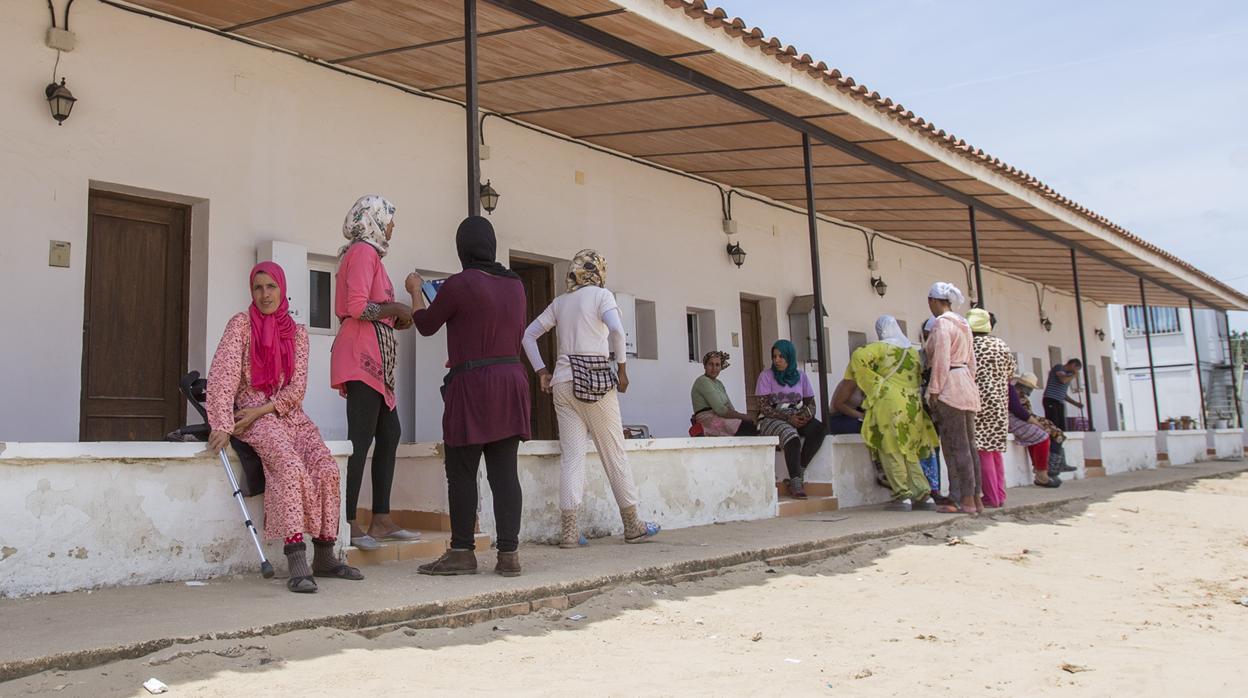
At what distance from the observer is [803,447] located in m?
8.51

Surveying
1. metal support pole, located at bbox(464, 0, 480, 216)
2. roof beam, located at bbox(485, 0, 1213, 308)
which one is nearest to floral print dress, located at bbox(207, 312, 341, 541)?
metal support pole, located at bbox(464, 0, 480, 216)

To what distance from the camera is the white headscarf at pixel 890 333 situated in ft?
26.1

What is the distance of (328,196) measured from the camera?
7324 millimetres

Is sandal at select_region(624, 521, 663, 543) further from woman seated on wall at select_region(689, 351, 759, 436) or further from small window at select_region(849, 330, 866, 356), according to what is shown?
small window at select_region(849, 330, 866, 356)

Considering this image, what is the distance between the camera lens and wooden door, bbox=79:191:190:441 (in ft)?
20.4

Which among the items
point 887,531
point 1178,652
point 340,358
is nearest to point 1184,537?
point 887,531

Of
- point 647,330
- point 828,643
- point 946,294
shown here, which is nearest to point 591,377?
point 828,643

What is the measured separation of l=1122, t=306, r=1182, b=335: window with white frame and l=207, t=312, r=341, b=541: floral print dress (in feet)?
110

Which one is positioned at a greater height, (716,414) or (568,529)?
(716,414)

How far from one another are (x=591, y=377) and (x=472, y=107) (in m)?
1.69

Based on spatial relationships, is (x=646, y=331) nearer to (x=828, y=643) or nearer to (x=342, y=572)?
(x=342, y=572)

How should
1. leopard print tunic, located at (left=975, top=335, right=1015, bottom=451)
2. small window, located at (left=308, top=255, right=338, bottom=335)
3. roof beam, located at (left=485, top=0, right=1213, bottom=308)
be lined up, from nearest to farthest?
roof beam, located at (left=485, top=0, right=1213, bottom=308) < small window, located at (left=308, top=255, right=338, bottom=335) < leopard print tunic, located at (left=975, top=335, right=1015, bottom=451)

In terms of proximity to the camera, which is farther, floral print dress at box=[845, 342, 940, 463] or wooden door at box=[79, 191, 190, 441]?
floral print dress at box=[845, 342, 940, 463]

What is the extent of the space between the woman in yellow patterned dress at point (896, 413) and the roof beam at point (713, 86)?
1.86 metres
